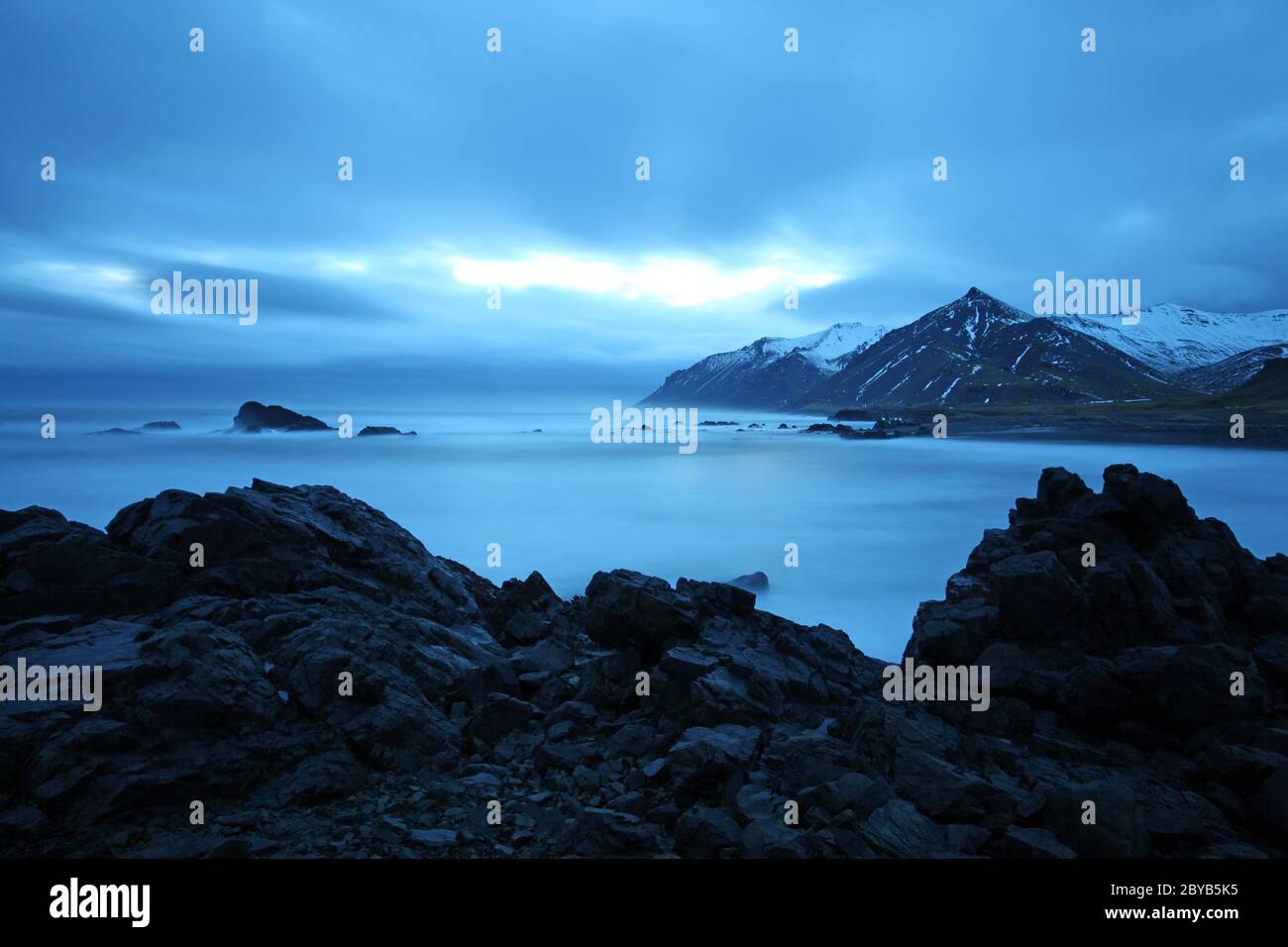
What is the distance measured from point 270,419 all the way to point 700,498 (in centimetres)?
11744

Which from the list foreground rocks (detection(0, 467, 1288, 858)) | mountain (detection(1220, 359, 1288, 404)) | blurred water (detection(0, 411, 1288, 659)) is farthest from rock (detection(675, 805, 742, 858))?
mountain (detection(1220, 359, 1288, 404))

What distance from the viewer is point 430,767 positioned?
31.9 ft

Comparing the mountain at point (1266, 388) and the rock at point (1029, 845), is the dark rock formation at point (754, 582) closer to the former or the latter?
the rock at point (1029, 845)

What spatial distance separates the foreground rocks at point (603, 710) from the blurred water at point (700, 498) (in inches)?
441

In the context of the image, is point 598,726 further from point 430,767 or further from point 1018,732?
point 1018,732

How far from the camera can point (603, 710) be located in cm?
1175

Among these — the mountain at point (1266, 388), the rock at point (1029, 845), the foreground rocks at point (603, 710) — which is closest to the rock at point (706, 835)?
the foreground rocks at point (603, 710)

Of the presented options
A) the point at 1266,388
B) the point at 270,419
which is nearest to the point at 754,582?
the point at 270,419

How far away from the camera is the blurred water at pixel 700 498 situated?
35.2 m

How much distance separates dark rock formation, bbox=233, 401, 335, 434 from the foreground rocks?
5491 inches

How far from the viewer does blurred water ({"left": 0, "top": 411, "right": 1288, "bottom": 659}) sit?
35250mm

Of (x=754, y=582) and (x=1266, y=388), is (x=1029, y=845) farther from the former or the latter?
(x=1266, y=388)
